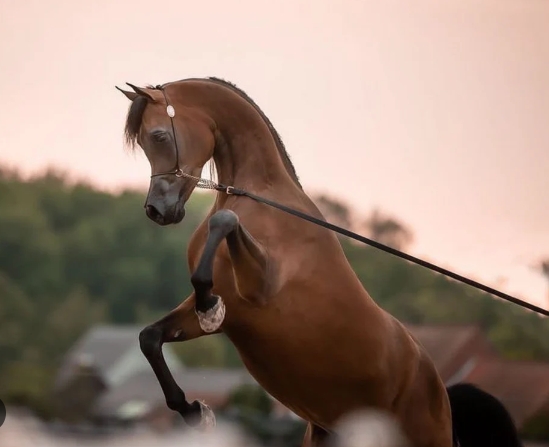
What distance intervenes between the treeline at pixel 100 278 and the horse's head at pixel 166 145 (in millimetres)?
3049

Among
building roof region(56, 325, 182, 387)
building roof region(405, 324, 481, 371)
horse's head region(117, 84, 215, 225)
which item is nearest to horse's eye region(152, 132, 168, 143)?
horse's head region(117, 84, 215, 225)

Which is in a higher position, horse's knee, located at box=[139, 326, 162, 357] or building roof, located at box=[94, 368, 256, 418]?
horse's knee, located at box=[139, 326, 162, 357]

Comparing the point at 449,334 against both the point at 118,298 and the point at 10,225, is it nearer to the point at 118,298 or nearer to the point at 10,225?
the point at 118,298

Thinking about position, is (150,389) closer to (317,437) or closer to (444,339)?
(444,339)

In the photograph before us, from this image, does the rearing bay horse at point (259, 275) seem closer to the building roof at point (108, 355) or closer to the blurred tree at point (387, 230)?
the blurred tree at point (387, 230)

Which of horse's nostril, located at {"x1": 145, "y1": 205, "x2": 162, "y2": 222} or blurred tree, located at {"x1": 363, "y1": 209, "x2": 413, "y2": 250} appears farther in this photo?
blurred tree, located at {"x1": 363, "y1": 209, "x2": 413, "y2": 250}

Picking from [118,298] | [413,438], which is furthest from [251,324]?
[118,298]

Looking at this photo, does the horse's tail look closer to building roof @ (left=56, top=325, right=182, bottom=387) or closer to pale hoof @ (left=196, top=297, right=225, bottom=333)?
pale hoof @ (left=196, top=297, right=225, bottom=333)

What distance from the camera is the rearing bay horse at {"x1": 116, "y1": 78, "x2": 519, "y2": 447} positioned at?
2.88 meters

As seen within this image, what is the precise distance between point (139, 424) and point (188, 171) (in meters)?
3.59

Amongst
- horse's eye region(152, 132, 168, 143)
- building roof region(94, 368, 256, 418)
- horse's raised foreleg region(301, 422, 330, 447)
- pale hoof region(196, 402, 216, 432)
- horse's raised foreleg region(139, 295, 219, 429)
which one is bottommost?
building roof region(94, 368, 256, 418)

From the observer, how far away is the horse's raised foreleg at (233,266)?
8.86ft

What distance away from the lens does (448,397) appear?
3.49m

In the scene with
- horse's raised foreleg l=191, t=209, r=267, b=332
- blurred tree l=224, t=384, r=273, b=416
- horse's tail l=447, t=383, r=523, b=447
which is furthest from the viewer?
blurred tree l=224, t=384, r=273, b=416
